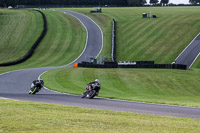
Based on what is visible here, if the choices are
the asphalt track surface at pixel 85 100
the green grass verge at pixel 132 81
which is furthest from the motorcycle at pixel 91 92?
the green grass verge at pixel 132 81

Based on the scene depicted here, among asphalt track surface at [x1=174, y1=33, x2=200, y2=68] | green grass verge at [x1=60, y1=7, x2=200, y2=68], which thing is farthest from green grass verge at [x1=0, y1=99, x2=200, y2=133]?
green grass verge at [x1=60, y1=7, x2=200, y2=68]

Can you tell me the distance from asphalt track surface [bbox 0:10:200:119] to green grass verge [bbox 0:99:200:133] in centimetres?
238

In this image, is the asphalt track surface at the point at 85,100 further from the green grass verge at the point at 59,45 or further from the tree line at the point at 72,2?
the tree line at the point at 72,2

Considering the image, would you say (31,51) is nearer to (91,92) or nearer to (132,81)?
(132,81)

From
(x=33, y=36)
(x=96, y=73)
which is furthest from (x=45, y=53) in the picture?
(x=96, y=73)

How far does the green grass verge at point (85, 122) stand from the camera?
46.4 feet

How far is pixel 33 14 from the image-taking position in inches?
4550

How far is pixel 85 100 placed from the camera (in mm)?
26812

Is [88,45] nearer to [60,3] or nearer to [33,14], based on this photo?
[33,14]

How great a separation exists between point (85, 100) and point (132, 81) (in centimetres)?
1902

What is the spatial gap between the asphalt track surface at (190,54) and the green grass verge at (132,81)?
11.9 metres

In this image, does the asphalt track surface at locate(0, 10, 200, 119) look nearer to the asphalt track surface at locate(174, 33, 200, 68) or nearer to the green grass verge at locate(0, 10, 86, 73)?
the green grass verge at locate(0, 10, 86, 73)

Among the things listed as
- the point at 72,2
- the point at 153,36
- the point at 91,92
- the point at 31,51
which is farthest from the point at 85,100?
the point at 72,2

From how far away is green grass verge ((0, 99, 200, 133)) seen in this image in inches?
556
